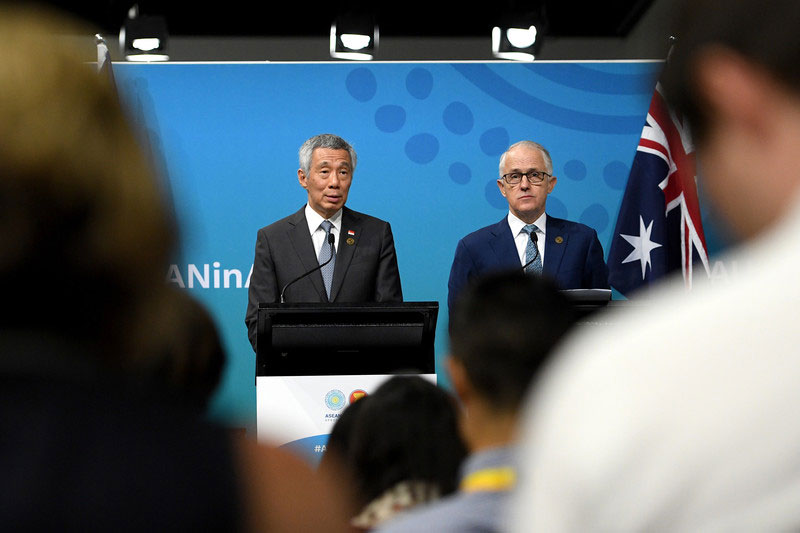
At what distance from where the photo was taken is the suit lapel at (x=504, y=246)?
5438mm

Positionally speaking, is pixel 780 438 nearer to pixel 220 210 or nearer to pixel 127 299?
pixel 127 299

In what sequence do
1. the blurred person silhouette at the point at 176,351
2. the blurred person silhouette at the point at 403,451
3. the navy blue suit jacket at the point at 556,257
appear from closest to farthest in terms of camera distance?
the blurred person silhouette at the point at 176,351
the blurred person silhouette at the point at 403,451
the navy blue suit jacket at the point at 556,257

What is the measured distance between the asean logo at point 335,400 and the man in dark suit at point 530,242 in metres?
1.80

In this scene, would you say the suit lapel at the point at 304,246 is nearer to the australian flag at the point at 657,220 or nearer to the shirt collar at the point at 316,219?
the shirt collar at the point at 316,219

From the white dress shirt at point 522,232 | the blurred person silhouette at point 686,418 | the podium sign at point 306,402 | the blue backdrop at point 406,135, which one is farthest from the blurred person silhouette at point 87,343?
the blue backdrop at point 406,135

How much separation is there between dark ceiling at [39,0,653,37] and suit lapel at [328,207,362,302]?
262 centimetres

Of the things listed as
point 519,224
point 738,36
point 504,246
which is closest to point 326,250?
point 504,246

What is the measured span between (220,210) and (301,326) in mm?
2887

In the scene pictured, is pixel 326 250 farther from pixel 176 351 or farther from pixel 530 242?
pixel 176 351

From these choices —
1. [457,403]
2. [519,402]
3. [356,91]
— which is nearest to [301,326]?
[457,403]

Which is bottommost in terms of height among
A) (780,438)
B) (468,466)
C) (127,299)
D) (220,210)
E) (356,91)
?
(468,466)

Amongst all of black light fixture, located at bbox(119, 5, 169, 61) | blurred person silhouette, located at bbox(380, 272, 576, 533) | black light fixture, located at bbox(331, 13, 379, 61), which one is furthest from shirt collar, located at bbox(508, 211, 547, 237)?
blurred person silhouette, located at bbox(380, 272, 576, 533)

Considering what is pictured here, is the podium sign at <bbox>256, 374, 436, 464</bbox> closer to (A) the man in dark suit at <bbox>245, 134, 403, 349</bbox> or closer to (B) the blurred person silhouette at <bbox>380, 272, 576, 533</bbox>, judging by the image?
(A) the man in dark suit at <bbox>245, 134, 403, 349</bbox>

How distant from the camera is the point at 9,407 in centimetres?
65
